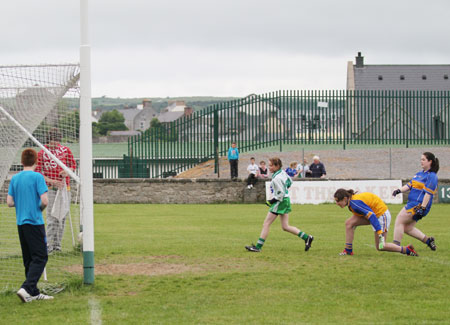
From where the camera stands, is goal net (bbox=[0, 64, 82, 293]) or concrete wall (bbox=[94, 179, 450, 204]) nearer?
goal net (bbox=[0, 64, 82, 293])

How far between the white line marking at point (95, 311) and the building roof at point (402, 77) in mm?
47347

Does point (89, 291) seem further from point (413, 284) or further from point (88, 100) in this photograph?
point (413, 284)

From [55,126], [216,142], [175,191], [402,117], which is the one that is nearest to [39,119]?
[55,126]

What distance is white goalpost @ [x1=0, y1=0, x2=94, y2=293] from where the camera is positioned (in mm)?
9602

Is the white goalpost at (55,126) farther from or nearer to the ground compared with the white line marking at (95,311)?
farther from the ground

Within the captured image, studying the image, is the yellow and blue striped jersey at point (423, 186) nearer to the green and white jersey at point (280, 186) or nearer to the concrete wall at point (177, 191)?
the green and white jersey at point (280, 186)

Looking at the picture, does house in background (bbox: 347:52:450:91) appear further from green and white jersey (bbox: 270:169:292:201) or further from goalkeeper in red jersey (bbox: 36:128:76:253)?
goalkeeper in red jersey (bbox: 36:128:76:253)

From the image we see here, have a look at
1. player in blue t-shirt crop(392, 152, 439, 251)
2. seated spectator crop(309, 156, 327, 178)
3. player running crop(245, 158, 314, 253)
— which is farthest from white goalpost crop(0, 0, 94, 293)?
seated spectator crop(309, 156, 327, 178)

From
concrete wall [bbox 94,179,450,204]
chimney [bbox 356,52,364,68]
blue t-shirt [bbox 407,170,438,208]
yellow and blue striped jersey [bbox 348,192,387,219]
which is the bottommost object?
concrete wall [bbox 94,179,450,204]

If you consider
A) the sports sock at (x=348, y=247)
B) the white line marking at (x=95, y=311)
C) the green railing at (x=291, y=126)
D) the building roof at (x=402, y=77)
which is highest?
the building roof at (x=402, y=77)

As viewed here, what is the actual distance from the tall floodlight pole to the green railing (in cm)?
1990

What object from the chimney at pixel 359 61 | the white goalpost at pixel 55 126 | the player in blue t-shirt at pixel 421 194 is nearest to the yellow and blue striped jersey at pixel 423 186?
the player in blue t-shirt at pixel 421 194

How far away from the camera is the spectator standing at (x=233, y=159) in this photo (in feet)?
94.9

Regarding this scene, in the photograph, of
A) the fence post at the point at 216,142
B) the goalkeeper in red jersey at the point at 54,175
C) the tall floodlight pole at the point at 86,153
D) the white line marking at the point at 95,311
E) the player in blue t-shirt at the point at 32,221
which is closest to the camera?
the white line marking at the point at 95,311
